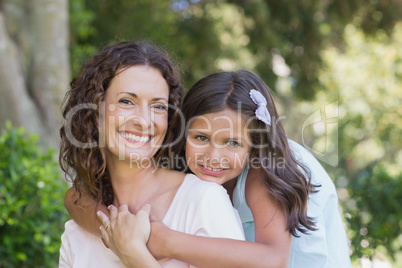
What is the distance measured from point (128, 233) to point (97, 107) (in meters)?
0.61

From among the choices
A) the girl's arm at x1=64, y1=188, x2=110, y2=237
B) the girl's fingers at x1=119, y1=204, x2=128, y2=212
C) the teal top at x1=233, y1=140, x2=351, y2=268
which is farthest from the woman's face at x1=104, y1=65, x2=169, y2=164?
the teal top at x1=233, y1=140, x2=351, y2=268

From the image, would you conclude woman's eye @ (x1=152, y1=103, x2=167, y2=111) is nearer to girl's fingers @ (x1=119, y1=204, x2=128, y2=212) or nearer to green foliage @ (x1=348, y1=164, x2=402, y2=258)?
girl's fingers @ (x1=119, y1=204, x2=128, y2=212)

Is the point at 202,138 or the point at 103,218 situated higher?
the point at 202,138

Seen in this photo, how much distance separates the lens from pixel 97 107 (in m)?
2.32

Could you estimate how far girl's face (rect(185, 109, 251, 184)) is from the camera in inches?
102

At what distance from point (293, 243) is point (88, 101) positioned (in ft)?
4.08

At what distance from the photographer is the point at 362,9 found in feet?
32.6

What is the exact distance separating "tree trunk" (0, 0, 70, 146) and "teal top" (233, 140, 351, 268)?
11.7ft

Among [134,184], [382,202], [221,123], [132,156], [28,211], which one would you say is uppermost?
[221,123]

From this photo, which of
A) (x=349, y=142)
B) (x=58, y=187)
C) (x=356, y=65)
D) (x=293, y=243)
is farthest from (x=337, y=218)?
(x=349, y=142)

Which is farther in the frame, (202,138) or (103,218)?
(202,138)

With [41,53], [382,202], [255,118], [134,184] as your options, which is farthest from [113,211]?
[41,53]

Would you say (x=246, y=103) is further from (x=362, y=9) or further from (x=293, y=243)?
(x=362, y=9)

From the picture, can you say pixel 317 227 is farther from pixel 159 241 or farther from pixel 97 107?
pixel 97 107
